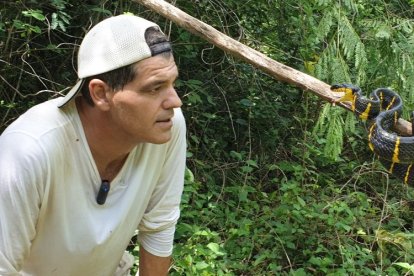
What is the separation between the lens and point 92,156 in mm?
1843

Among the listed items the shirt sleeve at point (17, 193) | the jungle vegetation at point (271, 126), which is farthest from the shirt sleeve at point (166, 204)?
the jungle vegetation at point (271, 126)

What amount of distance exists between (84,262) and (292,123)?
3.92 metres

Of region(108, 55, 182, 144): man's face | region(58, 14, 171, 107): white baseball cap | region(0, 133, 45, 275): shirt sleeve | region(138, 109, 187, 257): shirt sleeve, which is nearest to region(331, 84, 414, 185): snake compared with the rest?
region(138, 109, 187, 257): shirt sleeve

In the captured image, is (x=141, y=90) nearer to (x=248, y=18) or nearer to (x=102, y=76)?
(x=102, y=76)

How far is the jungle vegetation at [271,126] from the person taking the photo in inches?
139

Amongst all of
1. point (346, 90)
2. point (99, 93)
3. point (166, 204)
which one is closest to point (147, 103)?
point (99, 93)

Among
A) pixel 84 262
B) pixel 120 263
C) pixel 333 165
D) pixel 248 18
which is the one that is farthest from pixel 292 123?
pixel 84 262

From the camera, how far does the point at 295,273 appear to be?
3506mm

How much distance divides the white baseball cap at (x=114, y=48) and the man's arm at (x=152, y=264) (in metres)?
0.88

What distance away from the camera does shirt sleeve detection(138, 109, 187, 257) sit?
2.14m

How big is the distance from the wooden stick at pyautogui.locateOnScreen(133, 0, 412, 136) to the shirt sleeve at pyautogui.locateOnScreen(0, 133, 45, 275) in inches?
64.6

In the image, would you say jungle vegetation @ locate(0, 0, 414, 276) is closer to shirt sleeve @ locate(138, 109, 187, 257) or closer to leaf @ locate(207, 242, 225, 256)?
leaf @ locate(207, 242, 225, 256)

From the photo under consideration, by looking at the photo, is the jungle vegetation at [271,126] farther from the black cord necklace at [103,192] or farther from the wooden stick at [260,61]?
the black cord necklace at [103,192]

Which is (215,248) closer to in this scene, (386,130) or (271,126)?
(386,130)
